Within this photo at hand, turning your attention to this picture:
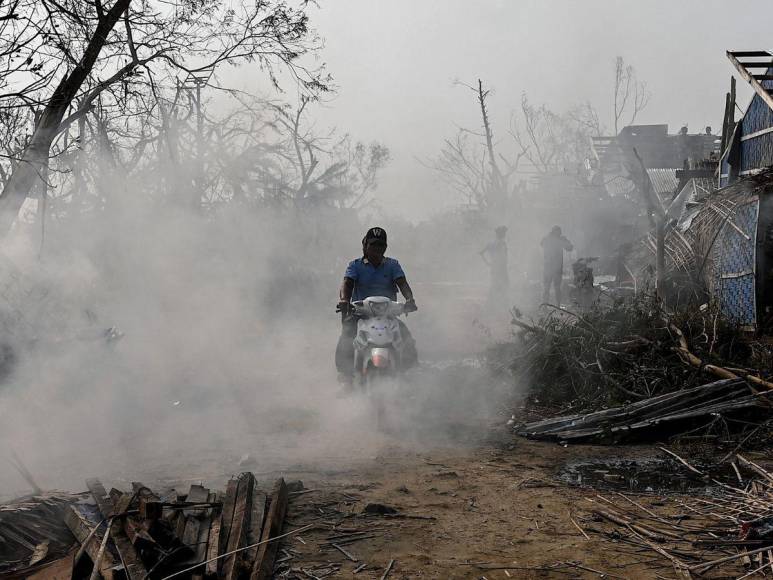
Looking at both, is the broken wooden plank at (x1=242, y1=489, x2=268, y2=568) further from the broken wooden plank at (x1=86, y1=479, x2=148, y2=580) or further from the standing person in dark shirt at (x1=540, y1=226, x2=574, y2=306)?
the standing person in dark shirt at (x1=540, y1=226, x2=574, y2=306)

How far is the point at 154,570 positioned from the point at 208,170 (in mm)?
17684

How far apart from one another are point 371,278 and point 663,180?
29.1 metres

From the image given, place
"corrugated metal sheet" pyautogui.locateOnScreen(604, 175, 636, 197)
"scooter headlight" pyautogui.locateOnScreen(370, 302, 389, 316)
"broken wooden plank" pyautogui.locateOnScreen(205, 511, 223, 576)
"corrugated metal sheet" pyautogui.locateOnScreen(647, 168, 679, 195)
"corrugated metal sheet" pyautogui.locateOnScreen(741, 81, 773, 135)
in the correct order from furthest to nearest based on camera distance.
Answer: "corrugated metal sheet" pyautogui.locateOnScreen(604, 175, 636, 197) < "corrugated metal sheet" pyautogui.locateOnScreen(647, 168, 679, 195) < "corrugated metal sheet" pyautogui.locateOnScreen(741, 81, 773, 135) < "scooter headlight" pyautogui.locateOnScreen(370, 302, 389, 316) < "broken wooden plank" pyautogui.locateOnScreen(205, 511, 223, 576)

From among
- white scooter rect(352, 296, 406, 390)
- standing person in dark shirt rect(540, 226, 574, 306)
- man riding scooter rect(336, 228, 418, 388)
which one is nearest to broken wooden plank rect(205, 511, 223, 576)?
white scooter rect(352, 296, 406, 390)

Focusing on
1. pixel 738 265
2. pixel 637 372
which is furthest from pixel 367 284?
pixel 738 265

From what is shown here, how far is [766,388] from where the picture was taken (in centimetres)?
620

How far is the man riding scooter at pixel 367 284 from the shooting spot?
7.48 metres

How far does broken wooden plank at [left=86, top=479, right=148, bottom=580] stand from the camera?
3297 mm

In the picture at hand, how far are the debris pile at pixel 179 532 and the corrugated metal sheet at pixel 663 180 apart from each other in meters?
29.2

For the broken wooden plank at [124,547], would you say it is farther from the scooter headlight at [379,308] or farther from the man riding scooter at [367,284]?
the man riding scooter at [367,284]

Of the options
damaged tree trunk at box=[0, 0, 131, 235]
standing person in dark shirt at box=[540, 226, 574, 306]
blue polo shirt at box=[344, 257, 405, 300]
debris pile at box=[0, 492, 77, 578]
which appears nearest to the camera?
debris pile at box=[0, 492, 77, 578]

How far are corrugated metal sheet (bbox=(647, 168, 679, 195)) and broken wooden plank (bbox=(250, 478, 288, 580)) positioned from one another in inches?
1139

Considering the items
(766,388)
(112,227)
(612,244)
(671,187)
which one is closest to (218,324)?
(112,227)

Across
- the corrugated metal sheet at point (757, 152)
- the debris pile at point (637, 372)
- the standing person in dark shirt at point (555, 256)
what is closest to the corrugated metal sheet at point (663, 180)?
the standing person in dark shirt at point (555, 256)
